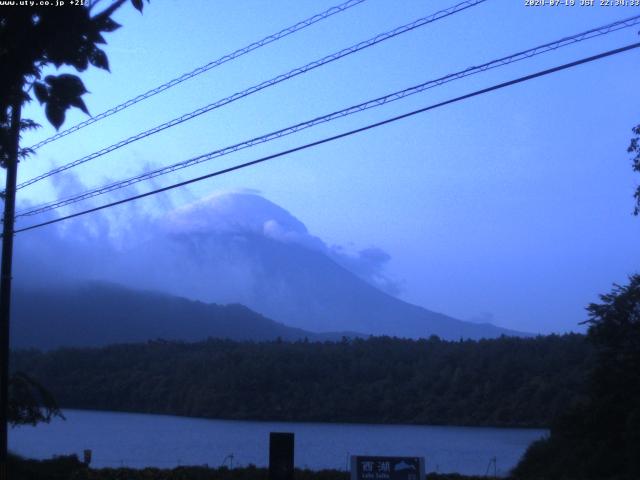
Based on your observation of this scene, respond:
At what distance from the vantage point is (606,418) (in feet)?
78.3

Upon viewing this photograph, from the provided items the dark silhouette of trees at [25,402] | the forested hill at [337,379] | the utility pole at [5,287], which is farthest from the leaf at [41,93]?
the forested hill at [337,379]

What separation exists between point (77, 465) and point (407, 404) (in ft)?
63.8

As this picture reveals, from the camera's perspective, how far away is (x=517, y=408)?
35.1 meters

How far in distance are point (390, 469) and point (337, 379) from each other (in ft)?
93.9

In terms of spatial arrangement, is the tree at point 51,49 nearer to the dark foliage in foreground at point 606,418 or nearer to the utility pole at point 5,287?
the utility pole at point 5,287

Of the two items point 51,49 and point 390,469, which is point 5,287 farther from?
point 51,49

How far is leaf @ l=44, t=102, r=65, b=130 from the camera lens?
19.7ft

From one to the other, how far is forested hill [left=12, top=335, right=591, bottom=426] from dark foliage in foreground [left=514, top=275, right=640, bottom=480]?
753 cm

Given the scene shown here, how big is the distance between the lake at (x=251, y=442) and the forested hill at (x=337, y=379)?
1550mm

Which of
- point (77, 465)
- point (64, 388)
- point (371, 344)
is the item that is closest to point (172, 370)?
point (64, 388)

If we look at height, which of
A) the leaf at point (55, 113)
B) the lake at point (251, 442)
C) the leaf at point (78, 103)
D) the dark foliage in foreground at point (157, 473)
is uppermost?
the leaf at point (78, 103)

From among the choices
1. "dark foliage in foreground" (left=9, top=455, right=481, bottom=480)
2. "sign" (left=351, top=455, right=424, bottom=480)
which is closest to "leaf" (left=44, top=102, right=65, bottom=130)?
"sign" (left=351, top=455, right=424, bottom=480)

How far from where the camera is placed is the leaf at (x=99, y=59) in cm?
616

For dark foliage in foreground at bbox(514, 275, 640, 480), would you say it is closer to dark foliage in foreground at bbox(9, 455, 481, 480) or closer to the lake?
the lake
